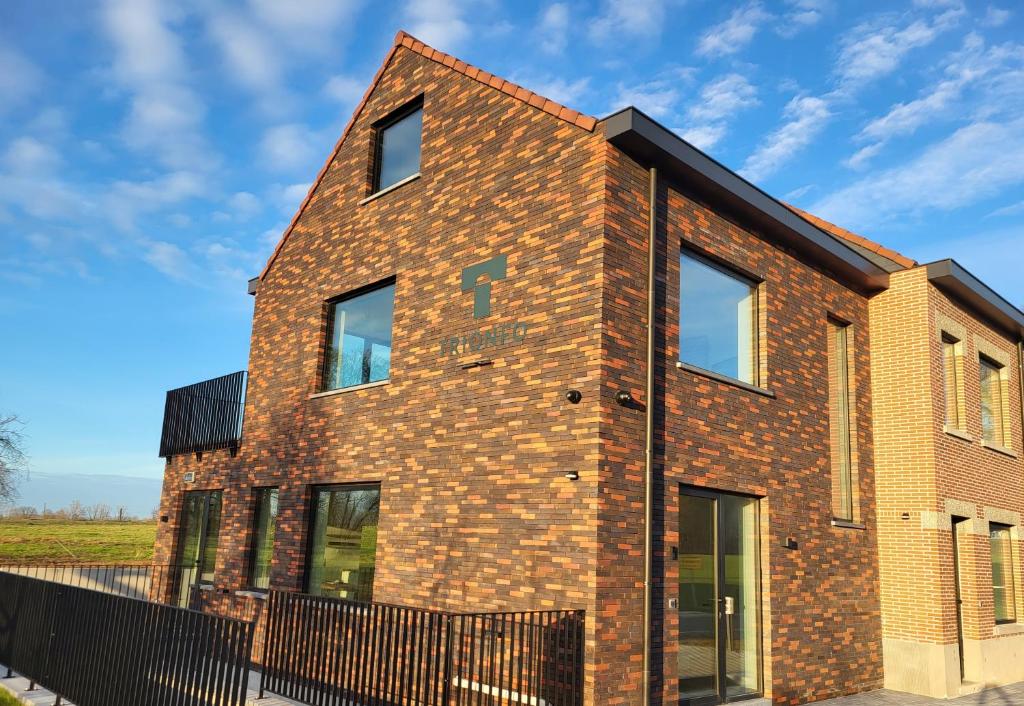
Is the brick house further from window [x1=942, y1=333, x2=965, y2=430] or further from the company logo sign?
window [x1=942, y1=333, x2=965, y2=430]

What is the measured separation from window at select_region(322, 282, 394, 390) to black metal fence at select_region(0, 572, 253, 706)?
4419 mm

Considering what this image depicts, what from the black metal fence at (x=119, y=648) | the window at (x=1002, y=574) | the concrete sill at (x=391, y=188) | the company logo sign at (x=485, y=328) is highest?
the concrete sill at (x=391, y=188)

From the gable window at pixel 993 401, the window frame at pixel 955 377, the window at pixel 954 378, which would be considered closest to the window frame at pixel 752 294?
the window frame at pixel 955 377

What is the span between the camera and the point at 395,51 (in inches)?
494

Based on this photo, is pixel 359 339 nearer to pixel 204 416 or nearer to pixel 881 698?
pixel 204 416

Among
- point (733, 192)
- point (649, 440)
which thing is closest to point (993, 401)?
point (733, 192)

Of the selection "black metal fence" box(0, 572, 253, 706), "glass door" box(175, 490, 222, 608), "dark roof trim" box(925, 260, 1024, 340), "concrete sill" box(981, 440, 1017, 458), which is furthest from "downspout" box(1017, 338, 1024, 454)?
"glass door" box(175, 490, 222, 608)

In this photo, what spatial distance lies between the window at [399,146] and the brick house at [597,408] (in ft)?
0.21

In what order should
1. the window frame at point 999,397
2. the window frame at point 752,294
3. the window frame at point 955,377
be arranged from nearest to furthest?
the window frame at point 752,294, the window frame at point 955,377, the window frame at point 999,397

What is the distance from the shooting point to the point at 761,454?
392 inches

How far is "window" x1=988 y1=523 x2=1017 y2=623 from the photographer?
13.5 m

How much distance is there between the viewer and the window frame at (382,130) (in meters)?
12.0

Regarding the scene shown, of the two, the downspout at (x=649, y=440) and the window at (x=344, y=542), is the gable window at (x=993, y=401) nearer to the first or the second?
the downspout at (x=649, y=440)

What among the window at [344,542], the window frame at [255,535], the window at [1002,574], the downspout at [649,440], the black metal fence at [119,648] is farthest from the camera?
the window at [1002,574]
